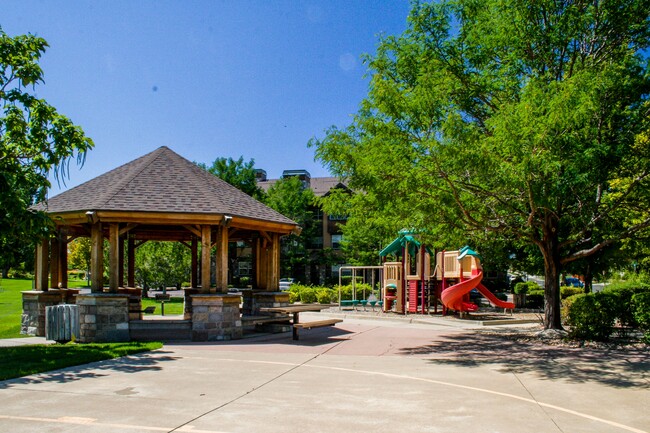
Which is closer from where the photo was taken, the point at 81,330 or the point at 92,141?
the point at 92,141

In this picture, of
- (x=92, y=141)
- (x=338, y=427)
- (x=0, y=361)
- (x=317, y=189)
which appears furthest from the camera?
(x=317, y=189)

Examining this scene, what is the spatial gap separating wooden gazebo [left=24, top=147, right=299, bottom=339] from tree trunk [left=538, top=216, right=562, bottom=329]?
307 inches

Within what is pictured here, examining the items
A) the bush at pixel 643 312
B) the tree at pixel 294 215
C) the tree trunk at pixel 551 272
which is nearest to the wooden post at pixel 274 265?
the tree trunk at pixel 551 272

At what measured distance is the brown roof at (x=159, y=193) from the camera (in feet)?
49.2

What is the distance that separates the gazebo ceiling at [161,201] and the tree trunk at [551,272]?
25.5 ft

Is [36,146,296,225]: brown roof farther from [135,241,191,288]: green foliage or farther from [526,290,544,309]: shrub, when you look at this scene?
[526,290,544,309]: shrub

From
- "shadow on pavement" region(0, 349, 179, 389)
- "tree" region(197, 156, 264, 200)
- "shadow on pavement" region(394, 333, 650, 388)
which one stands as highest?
"tree" region(197, 156, 264, 200)

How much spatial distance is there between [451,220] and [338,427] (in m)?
9.44

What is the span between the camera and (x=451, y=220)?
48.6 ft

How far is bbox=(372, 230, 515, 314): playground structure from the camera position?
21.1 metres

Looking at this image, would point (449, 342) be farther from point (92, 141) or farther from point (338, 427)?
point (92, 141)

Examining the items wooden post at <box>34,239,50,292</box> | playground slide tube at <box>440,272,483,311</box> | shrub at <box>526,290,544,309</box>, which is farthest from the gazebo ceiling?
shrub at <box>526,290,544,309</box>

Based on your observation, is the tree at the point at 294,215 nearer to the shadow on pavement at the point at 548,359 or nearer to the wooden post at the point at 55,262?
the wooden post at the point at 55,262

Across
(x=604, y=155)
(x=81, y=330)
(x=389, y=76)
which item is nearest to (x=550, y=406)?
(x=604, y=155)
